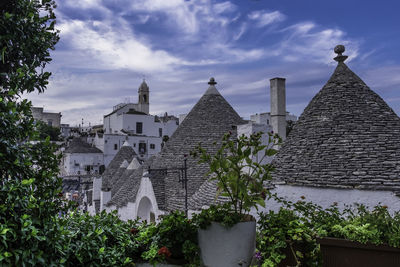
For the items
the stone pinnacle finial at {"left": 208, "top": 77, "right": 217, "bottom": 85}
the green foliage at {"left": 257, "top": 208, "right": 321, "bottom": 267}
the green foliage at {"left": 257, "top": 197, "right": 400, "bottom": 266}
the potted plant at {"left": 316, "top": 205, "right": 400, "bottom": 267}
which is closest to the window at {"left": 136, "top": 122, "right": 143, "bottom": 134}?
the stone pinnacle finial at {"left": 208, "top": 77, "right": 217, "bottom": 85}

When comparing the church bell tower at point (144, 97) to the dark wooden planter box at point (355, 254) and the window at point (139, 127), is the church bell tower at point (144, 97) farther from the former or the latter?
the dark wooden planter box at point (355, 254)

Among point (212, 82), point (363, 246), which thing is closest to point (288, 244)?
point (363, 246)

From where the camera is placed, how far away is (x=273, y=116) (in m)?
13.5

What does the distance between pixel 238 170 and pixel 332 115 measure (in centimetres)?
771

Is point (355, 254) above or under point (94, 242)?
under

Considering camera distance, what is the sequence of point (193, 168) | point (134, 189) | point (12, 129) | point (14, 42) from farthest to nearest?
1. point (134, 189)
2. point (193, 168)
3. point (14, 42)
4. point (12, 129)

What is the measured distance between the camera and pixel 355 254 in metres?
3.17

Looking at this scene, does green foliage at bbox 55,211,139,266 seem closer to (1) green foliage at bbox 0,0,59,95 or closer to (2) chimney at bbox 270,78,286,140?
(1) green foliage at bbox 0,0,59,95

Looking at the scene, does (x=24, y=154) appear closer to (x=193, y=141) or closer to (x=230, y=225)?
(x=230, y=225)

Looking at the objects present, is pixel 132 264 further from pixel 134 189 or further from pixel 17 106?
pixel 134 189

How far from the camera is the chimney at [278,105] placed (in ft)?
43.8

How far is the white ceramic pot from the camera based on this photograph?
2.94 meters

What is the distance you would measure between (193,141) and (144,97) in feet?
134

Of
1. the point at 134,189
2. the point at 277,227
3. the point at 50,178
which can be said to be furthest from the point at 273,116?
the point at 50,178
